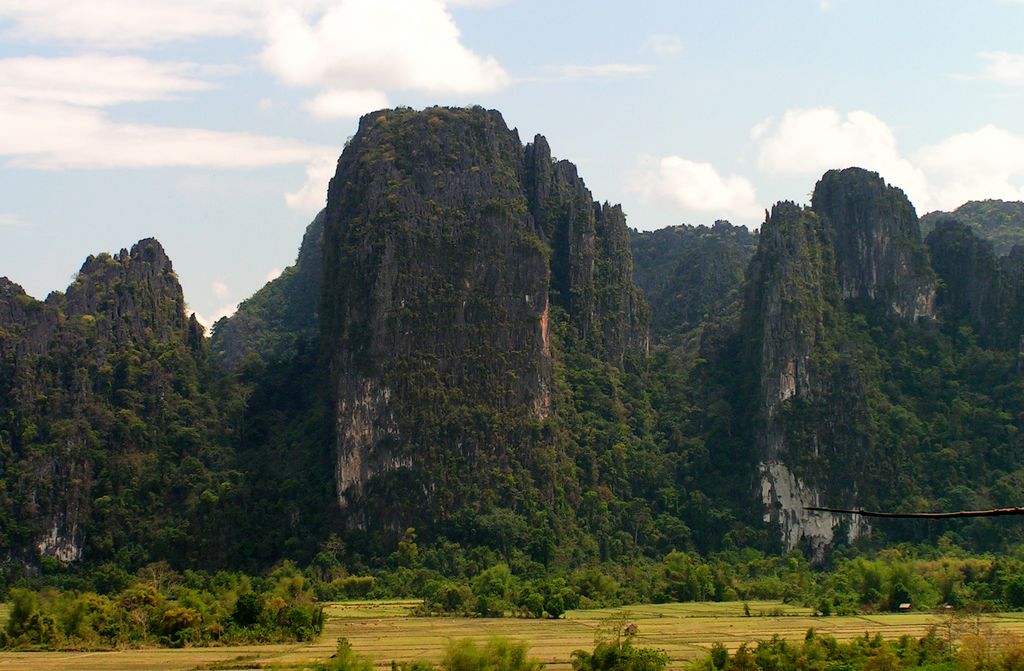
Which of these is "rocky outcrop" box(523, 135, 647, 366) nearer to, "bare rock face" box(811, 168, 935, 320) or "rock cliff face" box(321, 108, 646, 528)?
"rock cliff face" box(321, 108, 646, 528)

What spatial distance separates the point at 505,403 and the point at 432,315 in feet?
15.5

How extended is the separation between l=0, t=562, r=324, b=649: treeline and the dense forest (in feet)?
32.4

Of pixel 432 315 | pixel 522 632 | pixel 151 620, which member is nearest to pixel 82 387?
pixel 432 315

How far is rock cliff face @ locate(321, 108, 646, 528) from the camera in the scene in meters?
66.3

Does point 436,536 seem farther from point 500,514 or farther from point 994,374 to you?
point 994,374

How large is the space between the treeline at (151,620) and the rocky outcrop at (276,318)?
3765 centimetres

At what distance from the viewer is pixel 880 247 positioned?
3012 inches

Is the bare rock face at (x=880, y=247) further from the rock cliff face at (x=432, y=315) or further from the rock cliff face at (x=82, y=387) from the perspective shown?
the rock cliff face at (x=82, y=387)

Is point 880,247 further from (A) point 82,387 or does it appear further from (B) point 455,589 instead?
(A) point 82,387

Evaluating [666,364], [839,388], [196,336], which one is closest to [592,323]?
[666,364]

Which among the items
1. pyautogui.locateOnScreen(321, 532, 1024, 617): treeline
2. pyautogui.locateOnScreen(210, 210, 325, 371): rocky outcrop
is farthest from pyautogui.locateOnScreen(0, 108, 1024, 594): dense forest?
pyautogui.locateOnScreen(210, 210, 325, 371): rocky outcrop

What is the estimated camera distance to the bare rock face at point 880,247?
76.4 meters

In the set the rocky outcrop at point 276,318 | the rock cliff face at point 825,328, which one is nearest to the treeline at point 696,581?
the rock cliff face at point 825,328

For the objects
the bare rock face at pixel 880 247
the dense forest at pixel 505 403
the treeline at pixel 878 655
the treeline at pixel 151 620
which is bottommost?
the treeline at pixel 878 655
